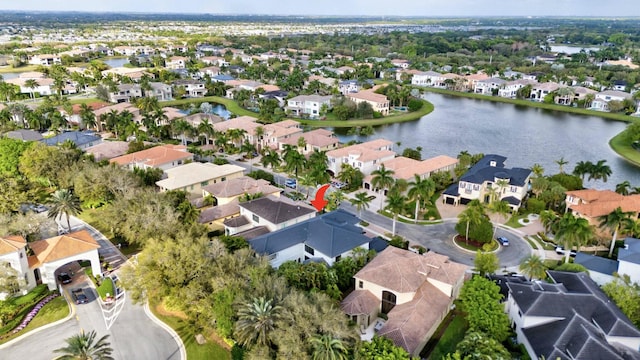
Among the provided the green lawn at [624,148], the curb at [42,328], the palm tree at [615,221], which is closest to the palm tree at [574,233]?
the palm tree at [615,221]

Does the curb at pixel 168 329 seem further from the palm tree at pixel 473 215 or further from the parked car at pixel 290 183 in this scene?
the parked car at pixel 290 183

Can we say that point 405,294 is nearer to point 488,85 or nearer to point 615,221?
point 615,221

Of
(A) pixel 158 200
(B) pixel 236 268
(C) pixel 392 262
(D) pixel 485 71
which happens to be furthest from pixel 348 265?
(D) pixel 485 71

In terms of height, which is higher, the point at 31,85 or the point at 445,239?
the point at 31,85

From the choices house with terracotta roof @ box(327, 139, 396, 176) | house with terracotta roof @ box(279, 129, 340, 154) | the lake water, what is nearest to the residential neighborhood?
house with terracotta roof @ box(327, 139, 396, 176)

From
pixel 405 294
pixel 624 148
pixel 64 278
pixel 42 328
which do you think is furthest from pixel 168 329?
pixel 624 148

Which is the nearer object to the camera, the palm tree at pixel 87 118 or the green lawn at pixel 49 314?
the green lawn at pixel 49 314
